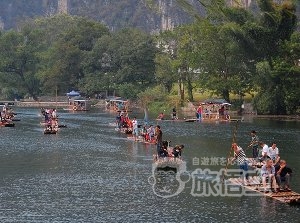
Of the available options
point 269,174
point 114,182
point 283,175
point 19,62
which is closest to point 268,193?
point 269,174

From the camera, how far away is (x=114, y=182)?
42.0 metres

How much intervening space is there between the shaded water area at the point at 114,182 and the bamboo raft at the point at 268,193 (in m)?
0.46

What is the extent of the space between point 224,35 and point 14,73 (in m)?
73.6

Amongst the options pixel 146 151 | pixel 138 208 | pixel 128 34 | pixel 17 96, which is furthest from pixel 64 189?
pixel 17 96

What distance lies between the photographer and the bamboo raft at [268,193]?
116 feet

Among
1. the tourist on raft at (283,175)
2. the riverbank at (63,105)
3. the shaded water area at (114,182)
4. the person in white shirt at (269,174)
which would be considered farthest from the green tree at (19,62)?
the tourist on raft at (283,175)

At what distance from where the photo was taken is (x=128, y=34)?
150m

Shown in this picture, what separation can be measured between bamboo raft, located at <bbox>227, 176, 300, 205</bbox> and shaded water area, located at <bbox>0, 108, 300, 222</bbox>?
0.46 meters

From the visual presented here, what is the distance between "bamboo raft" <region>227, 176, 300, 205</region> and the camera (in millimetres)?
35297

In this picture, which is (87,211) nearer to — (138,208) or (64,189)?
(138,208)

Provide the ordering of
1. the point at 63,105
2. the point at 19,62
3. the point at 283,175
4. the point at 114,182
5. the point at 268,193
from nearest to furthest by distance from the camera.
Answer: the point at 283,175 < the point at 268,193 < the point at 114,182 < the point at 63,105 < the point at 19,62

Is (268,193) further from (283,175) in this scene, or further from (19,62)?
(19,62)

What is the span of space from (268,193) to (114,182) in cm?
973

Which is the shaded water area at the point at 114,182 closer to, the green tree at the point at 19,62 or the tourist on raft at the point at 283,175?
the tourist on raft at the point at 283,175
